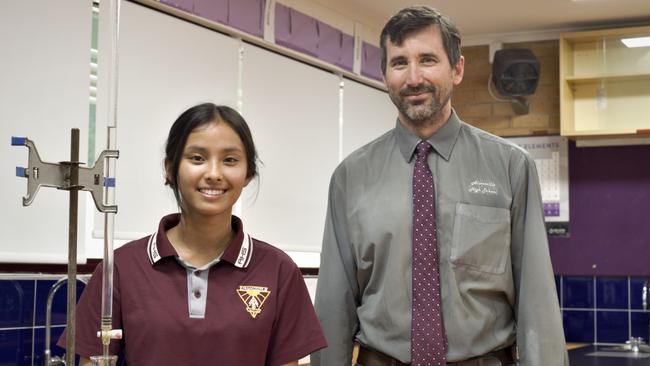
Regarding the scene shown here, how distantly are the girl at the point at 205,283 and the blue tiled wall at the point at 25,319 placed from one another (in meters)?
1.54

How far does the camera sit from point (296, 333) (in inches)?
68.8

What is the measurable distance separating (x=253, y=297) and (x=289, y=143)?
3.14m

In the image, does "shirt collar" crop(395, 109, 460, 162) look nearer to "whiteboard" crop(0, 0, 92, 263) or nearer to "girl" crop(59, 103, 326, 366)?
"girl" crop(59, 103, 326, 366)

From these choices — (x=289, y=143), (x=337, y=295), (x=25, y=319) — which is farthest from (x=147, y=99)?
(x=337, y=295)

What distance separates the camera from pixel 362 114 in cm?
561

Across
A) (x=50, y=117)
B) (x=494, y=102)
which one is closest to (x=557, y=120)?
(x=494, y=102)

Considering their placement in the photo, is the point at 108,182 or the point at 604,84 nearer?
the point at 108,182

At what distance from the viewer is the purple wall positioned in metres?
5.76

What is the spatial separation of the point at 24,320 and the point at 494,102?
383cm

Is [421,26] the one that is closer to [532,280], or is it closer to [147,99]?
[532,280]

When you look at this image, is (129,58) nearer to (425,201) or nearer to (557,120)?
(425,201)

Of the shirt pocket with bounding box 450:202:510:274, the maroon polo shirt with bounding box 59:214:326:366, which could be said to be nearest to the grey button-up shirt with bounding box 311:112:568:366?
the shirt pocket with bounding box 450:202:510:274

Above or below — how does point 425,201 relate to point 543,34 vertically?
below

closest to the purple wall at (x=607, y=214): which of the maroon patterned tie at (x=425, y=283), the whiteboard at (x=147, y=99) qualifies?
the whiteboard at (x=147, y=99)
